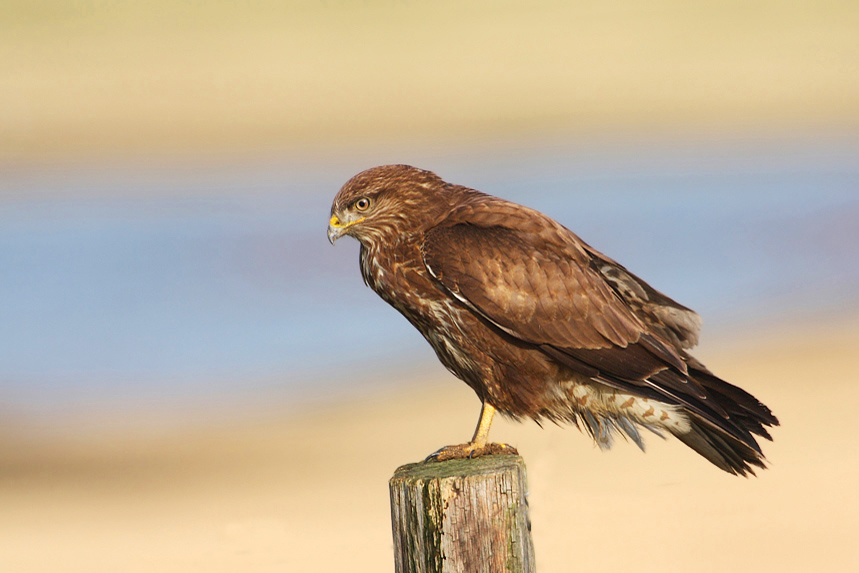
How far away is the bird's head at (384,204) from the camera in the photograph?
5621mm

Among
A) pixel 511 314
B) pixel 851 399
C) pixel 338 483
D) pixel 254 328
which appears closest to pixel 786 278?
pixel 851 399

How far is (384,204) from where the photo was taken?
5.65 meters

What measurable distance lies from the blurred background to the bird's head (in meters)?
4.08

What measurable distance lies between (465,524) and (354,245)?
15884 mm

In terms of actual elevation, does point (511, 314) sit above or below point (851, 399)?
below

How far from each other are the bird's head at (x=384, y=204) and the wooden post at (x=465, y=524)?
1649 mm

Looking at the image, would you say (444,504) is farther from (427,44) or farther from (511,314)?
(427,44)

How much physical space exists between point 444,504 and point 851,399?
31.9 feet

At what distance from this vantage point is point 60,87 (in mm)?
31219

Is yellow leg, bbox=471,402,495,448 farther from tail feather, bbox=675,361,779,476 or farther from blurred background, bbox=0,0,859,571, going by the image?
blurred background, bbox=0,0,859,571

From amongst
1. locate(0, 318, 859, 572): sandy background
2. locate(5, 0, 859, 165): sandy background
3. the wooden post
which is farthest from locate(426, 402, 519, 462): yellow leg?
locate(5, 0, 859, 165): sandy background

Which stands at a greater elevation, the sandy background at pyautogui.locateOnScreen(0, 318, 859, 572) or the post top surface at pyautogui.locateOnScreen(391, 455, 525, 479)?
the sandy background at pyautogui.locateOnScreen(0, 318, 859, 572)

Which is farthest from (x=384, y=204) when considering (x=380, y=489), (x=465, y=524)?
(x=380, y=489)

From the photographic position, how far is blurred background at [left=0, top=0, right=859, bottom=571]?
10.5 metres
